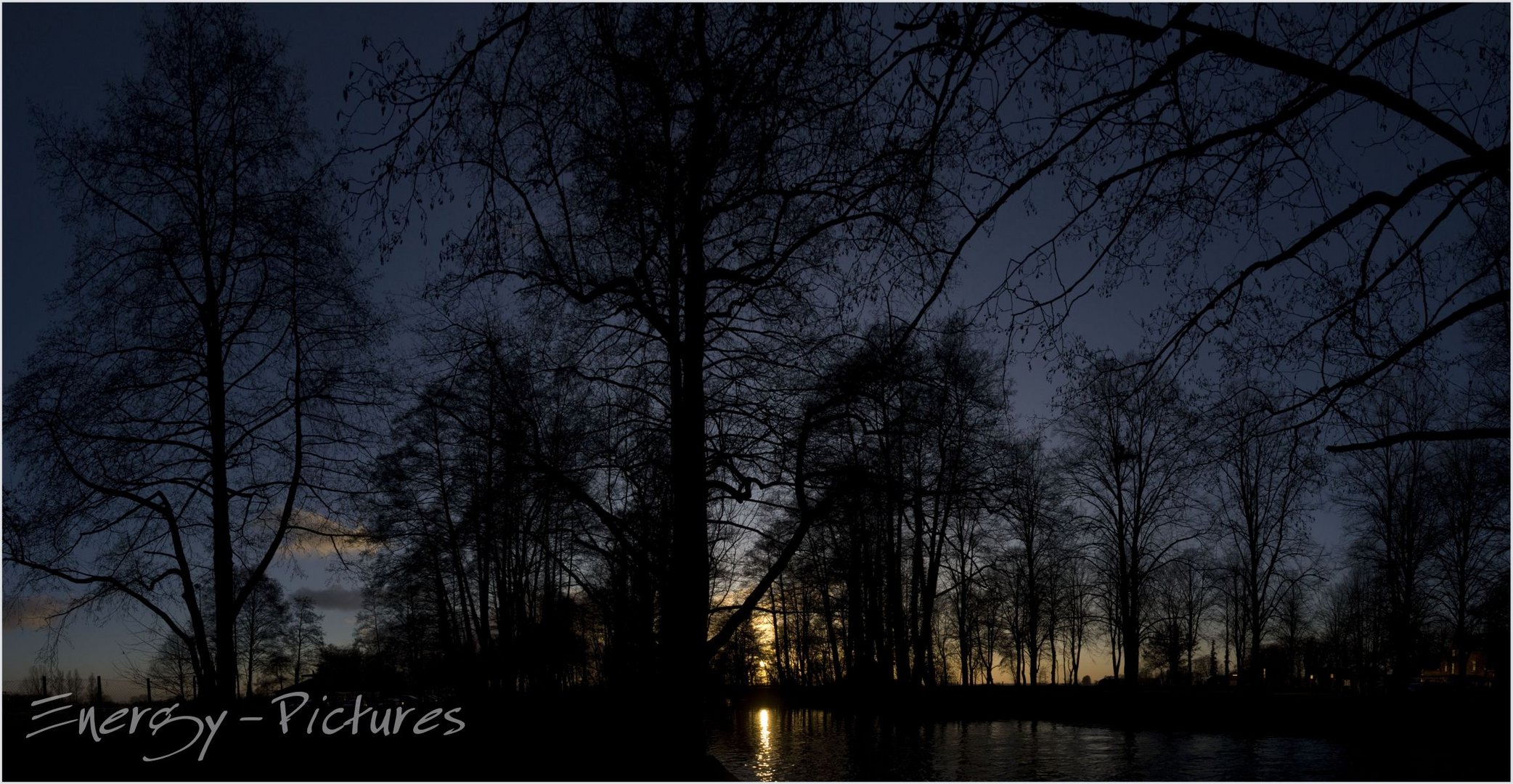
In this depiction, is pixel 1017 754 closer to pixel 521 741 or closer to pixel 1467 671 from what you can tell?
pixel 521 741

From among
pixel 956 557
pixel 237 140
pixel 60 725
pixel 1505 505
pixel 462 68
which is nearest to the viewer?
pixel 462 68

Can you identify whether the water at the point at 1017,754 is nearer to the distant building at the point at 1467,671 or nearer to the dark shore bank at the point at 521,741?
the dark shore bank at the point at 521,741

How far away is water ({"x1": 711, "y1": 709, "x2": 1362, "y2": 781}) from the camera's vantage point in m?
14.8

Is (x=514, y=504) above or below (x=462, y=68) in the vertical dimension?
below

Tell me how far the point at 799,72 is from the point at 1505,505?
2724cm

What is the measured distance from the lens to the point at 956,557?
28.4 metres

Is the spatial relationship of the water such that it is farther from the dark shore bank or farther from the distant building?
the distant building

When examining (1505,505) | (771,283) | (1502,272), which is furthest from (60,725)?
(1505,505)

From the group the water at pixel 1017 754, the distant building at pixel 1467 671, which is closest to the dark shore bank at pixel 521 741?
the water at pixel 1017 754

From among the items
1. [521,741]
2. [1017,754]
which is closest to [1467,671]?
[1017,754]

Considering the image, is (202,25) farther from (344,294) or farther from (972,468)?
(972,468)

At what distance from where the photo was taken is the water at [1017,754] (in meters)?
14.8

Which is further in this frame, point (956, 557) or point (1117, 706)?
point (956, 557)

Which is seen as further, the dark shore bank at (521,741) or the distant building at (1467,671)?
the distant building at (1467,671)
